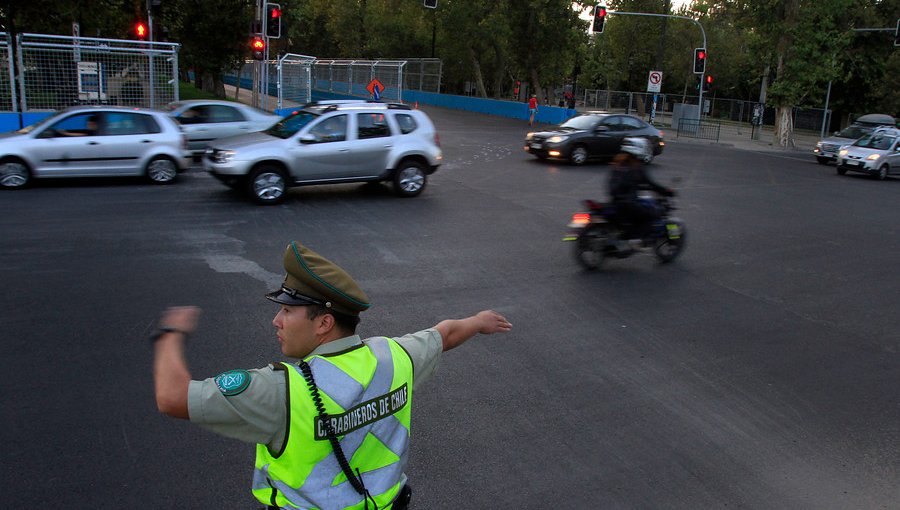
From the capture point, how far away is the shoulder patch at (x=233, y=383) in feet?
6.77

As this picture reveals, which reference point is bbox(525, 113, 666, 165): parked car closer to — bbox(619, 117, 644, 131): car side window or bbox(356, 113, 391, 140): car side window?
bbox(619, 117, 644, 131): car side window

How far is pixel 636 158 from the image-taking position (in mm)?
9703

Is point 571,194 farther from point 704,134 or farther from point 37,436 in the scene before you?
point 704,134

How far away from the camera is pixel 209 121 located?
17.9 meters

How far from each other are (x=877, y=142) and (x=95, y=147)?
22401 mm

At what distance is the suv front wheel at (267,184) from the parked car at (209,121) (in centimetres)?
496

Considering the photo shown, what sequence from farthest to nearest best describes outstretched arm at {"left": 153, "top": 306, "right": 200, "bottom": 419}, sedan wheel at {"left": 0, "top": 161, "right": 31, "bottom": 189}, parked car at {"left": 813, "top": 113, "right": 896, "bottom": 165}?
parked car at {"left": 813, "top": 113, "right": 896, "bottom": 165} → sedan wheel at {"left": 0, "top": 161, "right": 31, "bottom": 189} → outstretched arm at {"left": 153, "top": 306, "right": 200, "bottom": 419}

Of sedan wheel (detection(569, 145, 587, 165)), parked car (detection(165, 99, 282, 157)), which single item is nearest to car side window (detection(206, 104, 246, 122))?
parked car (detection(165, 99, 282, 157))

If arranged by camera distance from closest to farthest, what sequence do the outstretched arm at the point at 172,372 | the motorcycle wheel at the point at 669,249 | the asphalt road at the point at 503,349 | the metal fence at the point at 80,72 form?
the outstretched arm at the point at 172,372, the asphalt road at the point at 503,349, the motorcycle wheel at the point at 669,249, the metal fence at the point at 80,72

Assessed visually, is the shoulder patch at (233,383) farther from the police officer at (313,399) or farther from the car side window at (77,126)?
the car side window at (77,126)

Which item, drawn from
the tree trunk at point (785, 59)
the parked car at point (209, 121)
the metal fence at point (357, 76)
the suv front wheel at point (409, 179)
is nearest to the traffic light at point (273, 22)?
the parked car at point (209, 121)

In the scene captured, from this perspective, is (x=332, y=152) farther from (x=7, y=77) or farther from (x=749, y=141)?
(x=749, y=141)

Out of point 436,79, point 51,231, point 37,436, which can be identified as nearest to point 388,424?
point 37,436

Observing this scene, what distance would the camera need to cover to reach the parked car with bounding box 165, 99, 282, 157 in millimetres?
17688
